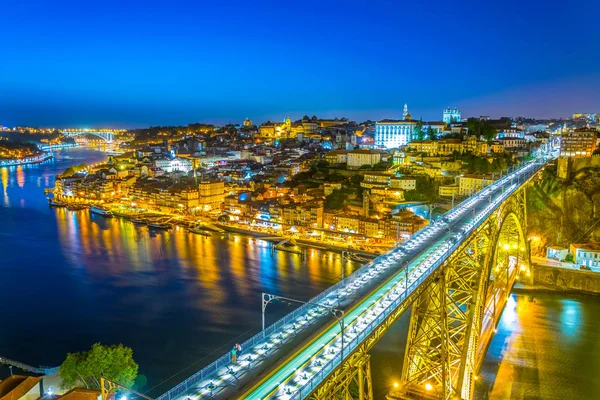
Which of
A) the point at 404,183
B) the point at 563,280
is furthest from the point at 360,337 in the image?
the point at 404,183

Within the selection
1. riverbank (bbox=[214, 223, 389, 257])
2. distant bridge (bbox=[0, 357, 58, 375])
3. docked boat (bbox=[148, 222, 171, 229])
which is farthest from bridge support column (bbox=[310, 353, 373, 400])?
docked boat (bbox=[148, 222, 171, 229])

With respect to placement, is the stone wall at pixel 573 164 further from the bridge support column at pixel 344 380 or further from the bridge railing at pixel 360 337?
the bridge support column at pixel 344 380

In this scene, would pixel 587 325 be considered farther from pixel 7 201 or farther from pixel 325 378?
pixel 7 201

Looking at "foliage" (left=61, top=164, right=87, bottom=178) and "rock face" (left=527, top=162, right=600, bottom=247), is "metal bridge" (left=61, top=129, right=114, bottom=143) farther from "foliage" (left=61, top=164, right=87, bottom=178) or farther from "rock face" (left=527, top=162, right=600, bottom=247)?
"rock face" (left=527, top=162, right=600, bottom=247)

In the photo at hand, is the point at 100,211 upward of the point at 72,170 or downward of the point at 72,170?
downward

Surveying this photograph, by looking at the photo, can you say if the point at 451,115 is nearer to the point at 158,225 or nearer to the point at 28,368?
the point at 158,225

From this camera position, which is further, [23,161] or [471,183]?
[23,161]

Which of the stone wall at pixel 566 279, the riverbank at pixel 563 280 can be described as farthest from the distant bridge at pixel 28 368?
the stone wall at pixel 566 279
